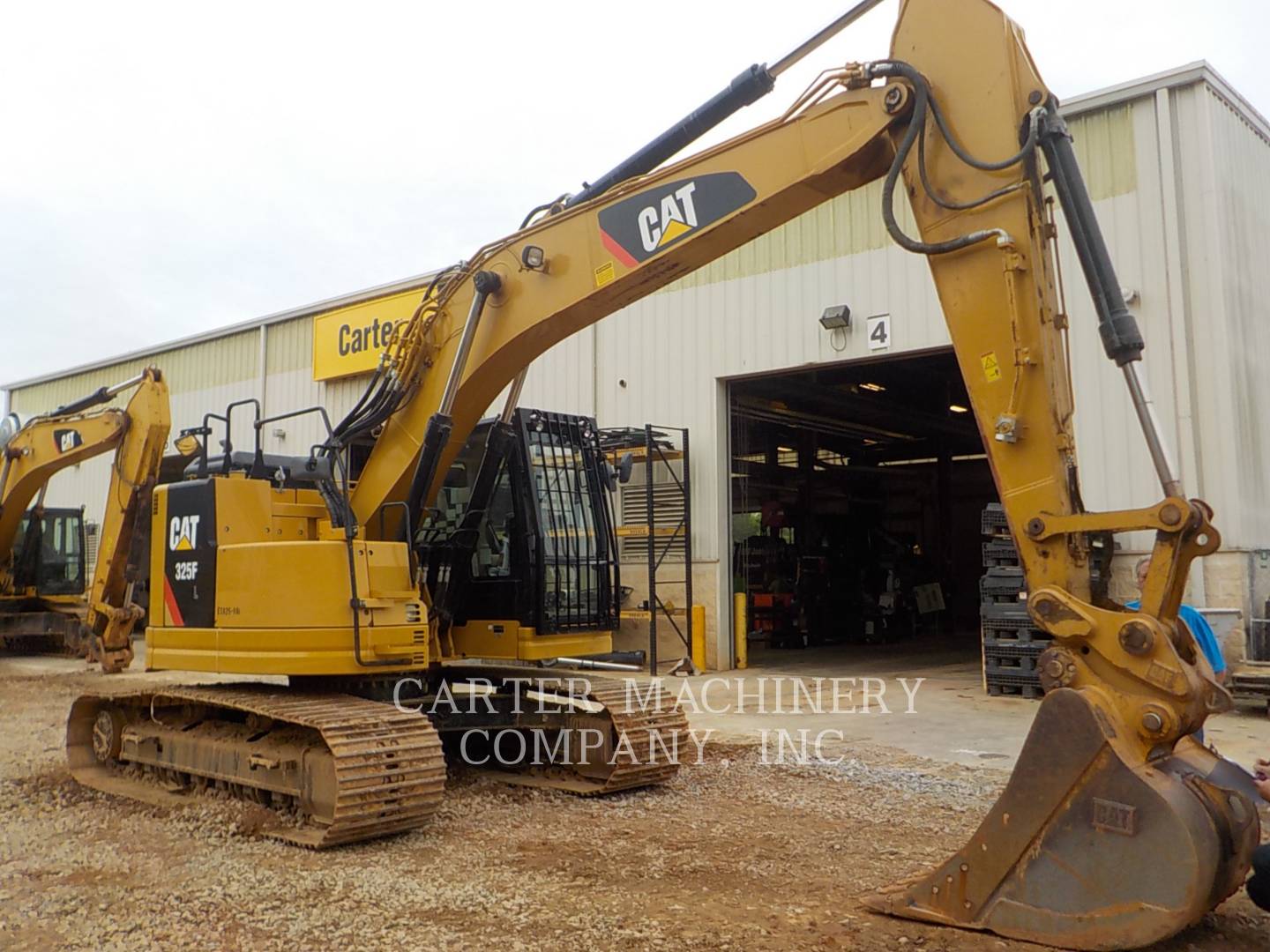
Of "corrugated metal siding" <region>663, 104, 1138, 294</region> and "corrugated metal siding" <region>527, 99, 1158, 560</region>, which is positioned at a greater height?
"corrugated metal siding" <region>663, 104, 1138, 294</region>

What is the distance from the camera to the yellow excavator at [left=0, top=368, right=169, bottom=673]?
1291 cm

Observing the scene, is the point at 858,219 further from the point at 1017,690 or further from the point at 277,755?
the point at 277,755

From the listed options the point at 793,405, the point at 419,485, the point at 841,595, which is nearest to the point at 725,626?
the point at 793,405

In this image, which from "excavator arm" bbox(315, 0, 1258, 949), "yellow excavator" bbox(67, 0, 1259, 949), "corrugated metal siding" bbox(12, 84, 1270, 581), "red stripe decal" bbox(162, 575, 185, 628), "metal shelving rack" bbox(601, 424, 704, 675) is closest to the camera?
"excavator arm" bbox(315, 0, 1258, 949)

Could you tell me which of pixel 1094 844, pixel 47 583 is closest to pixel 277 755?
pixel 1094 844

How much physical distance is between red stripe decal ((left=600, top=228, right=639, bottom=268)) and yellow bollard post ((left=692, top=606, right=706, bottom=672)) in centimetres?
981

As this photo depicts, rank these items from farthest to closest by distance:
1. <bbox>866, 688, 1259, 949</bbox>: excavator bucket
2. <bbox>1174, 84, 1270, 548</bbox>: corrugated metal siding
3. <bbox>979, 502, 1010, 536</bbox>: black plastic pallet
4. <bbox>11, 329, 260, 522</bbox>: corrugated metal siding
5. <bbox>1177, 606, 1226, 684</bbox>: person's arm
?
A: <bbox>11, 329, 260, 522</bbox>: corrugated metal siding, <bbox>979, 502, 1010, 536</bbox>: black plastic pallet, <bbox>1174, 84, 1270, 548</bbox>: corrugated metal siding, <bbox>1177, 606, 1226, 684</bbox>: person's arm, <bbox>866, 688, 1259, 949</bbox>: excavator bucket

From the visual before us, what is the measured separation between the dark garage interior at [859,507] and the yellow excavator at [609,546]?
30.0ft

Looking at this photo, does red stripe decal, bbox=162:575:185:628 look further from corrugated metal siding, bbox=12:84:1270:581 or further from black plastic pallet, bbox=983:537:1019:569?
black plastic pallet, bbox=983:537:1019:569

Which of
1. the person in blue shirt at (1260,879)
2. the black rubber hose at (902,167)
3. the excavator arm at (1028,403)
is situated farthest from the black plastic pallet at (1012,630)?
the black rubber hose at (902,167)

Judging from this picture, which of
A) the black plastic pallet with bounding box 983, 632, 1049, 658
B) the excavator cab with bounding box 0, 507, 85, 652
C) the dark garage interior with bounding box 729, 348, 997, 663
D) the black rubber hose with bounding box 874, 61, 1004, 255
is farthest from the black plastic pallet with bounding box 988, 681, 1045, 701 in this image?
the excavator cab with bounding box 0, 507, 85, 652

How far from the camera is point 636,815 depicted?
22.2 ft

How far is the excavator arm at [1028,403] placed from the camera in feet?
13.0

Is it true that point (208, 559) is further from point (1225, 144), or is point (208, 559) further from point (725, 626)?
point (1225, 144)
